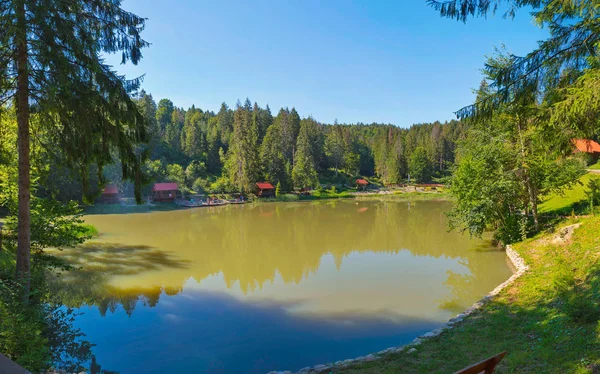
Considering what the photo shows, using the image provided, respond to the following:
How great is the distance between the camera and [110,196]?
44.2 m

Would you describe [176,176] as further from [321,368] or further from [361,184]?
[321,368]

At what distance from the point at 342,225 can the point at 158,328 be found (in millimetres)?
21215

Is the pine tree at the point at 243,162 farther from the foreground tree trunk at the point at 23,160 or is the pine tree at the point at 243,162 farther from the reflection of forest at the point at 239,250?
the foreground tree trunk at the point at 23,160

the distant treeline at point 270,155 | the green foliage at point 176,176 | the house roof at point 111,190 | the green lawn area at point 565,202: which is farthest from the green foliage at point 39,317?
the green foliage at point 176,176

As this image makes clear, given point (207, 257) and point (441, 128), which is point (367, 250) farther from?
point (441, 128)

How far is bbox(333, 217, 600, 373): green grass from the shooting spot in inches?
211

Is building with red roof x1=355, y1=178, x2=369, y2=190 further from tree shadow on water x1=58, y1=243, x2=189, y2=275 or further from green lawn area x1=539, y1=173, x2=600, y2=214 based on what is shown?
tree shadow on water x1=58, y1=243, x2=189, y2=275

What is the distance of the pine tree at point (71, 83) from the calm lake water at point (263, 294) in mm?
3519

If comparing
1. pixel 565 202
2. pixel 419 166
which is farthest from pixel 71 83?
pixel 419 166

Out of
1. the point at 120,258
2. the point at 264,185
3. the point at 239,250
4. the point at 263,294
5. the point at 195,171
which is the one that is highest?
the point at 195,171

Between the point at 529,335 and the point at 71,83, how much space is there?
9761 mm

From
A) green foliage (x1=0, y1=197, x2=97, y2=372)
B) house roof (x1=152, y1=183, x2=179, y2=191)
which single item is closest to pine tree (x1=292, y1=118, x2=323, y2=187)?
house roof (x1=152, y1=183, x2=179, y2=191)

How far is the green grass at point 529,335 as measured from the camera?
536 centimetres

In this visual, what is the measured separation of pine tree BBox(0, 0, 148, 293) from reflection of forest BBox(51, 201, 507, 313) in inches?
211
